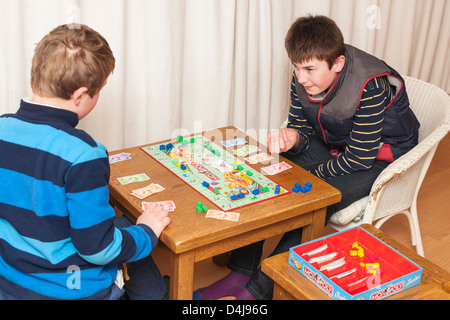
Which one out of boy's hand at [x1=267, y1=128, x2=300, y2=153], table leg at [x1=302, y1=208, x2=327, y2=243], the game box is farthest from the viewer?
boy's hand at [x1=267, y1=128, x2=300, y2=153]

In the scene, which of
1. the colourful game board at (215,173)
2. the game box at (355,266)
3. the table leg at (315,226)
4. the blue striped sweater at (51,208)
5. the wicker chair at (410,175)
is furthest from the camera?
the wicker chair at (410,175)

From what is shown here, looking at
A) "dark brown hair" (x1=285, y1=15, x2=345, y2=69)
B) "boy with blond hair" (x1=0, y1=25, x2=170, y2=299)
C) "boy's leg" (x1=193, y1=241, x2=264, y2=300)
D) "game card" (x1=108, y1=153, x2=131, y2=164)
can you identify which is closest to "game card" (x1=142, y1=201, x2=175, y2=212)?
"boy with blond hair" (x1=0, y1=25, x2=170, y2=299)

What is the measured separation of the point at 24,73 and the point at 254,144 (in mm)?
937

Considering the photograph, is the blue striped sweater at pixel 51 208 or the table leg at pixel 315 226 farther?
the table leg at pixel 315 226

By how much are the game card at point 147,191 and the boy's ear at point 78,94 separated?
15.7 inches

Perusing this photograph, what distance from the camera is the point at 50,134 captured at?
119 centimetres

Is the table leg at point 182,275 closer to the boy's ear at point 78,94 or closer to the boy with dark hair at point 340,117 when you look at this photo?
the boy with dark hair at point 340,117

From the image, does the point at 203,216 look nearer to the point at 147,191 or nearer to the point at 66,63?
the point at 147,191

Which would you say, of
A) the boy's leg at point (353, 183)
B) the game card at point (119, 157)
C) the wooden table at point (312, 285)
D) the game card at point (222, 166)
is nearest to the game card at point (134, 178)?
the game card at point (119, 157)

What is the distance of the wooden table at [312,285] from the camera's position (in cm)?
136

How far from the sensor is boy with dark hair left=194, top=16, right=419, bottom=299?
1.85m

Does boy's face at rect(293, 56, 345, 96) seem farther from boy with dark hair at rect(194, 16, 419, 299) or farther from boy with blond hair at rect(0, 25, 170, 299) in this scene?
boy with blond hair at rect(0, 25, 170, 299)

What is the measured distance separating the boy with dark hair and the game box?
0.29 m

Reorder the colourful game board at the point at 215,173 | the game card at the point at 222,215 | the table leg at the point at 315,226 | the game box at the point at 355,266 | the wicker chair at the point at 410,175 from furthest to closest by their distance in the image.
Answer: the wicker chair at the point at 410,175 < the table leg at the point at 315,226 < the colourful game board at the point at 215,173 < the game card at the point at 222,215 < the game box at the point at 355,266
